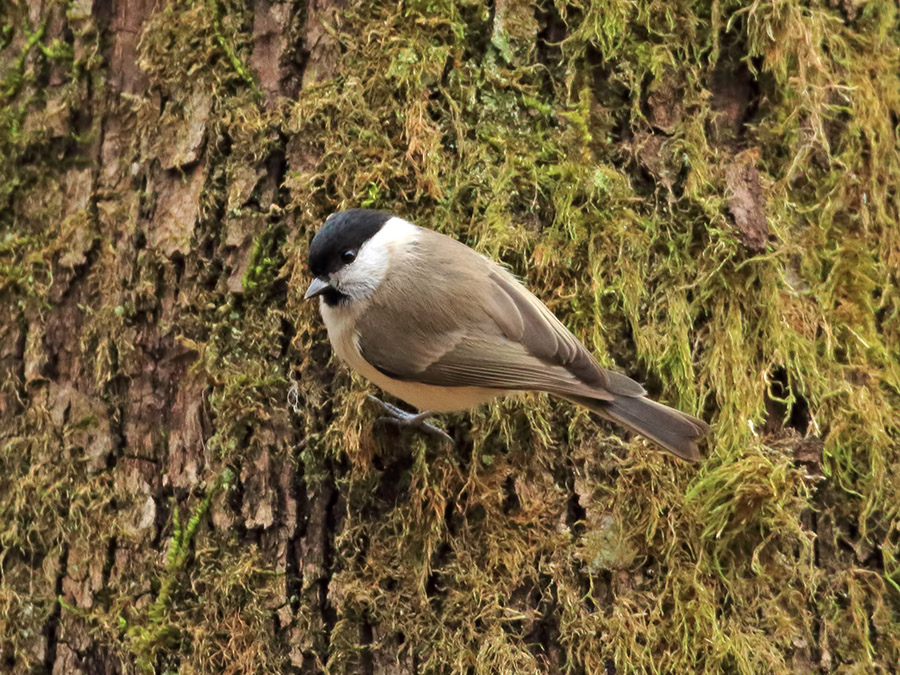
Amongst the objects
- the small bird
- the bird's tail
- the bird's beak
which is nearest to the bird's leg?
the small bird

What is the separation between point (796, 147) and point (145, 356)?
2.22 metres

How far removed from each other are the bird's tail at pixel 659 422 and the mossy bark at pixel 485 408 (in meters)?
0.13

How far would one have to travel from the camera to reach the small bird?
261 cm

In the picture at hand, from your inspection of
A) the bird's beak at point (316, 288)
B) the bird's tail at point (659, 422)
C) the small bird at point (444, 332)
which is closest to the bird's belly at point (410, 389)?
the small bird at point (444, 332)

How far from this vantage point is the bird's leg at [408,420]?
273 centimetres

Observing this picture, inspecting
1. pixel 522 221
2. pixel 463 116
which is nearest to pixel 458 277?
pixel 522 221

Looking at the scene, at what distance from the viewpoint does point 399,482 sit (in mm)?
2723

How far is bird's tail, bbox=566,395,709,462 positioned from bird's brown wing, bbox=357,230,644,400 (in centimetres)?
4

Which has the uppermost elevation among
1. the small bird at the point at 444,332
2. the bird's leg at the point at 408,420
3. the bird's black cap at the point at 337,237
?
the bird's black cap at the point at 337,237

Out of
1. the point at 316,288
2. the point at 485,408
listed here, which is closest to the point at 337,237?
the point at 316,288

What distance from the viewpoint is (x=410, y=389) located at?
2.76 metres

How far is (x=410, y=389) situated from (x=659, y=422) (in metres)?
0.75

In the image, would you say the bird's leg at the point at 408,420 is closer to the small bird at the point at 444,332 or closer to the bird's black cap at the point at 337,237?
the small bird at the point at 444,332

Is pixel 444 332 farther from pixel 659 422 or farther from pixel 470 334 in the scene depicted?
pixel 659 422
